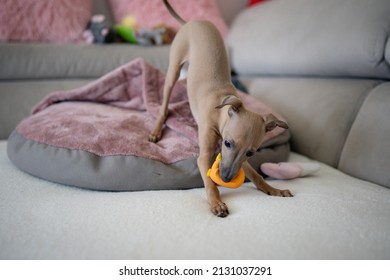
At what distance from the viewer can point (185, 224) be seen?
1.19 metres

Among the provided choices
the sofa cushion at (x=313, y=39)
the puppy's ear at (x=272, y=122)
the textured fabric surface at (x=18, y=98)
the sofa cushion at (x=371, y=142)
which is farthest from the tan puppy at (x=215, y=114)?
the textured fabric surface at (x=18, y=98)

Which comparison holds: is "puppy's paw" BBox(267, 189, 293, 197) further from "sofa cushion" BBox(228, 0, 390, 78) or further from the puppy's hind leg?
"sofa cushion" BBox(228, 0, 390, 78)

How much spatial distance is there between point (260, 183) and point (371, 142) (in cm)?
70

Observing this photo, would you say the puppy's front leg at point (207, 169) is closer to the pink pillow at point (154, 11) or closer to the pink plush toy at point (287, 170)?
the pink plush toy at point (287, 170)

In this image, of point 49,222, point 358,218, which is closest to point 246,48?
point 358,218

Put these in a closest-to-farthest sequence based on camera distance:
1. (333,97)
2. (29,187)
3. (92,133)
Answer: (29,187) < (92,133) < (333,97)

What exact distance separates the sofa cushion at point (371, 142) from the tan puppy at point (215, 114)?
56cm

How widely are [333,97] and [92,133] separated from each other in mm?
1536

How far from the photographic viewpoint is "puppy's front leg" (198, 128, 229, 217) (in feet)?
4.40

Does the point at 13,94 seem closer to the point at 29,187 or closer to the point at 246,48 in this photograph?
the point at 29,187

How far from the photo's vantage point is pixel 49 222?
119cm

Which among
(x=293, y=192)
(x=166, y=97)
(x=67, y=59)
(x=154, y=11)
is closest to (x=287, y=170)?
(x=293, y=192)

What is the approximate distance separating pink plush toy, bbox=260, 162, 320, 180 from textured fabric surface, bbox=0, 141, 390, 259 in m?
0.21
